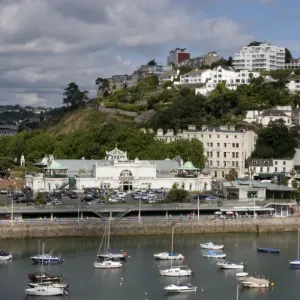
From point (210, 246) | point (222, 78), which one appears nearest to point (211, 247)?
point (210, 246)

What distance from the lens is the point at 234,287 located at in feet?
146

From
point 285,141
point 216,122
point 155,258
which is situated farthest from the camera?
point 216,122

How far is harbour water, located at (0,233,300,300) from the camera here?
1684 inches

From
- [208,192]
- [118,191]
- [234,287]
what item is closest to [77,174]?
[118,191]

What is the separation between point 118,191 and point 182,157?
1305 centimetres

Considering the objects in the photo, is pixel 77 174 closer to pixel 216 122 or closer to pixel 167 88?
pixel 216 122

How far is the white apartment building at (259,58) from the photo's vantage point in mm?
129625

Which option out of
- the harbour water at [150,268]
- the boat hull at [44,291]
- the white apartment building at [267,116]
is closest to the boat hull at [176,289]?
the harbour water at [150,268]

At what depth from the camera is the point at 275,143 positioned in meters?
90.4

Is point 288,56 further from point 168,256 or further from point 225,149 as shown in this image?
point 168,256

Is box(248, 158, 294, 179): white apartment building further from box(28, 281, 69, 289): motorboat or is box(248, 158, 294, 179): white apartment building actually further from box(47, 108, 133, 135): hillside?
box(28, 281, 69, 289): motorboat

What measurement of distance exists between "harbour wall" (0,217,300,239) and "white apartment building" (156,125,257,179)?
91.1ft

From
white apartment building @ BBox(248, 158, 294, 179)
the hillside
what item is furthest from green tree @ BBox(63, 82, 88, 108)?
white apartment building @ BBox(248, 158, 294, 179)

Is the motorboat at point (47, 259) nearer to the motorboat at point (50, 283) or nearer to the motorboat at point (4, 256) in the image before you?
the motorboat at point (4, 256)
